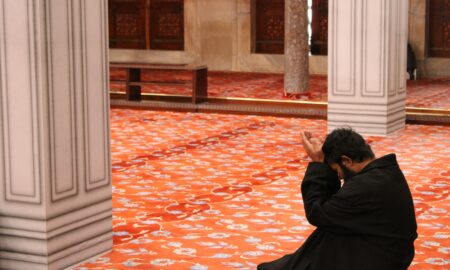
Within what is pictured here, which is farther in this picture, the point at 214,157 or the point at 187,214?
the point at 214,157

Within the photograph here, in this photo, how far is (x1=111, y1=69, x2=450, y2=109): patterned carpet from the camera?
40.9ft

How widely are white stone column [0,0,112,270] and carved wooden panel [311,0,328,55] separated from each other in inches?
446

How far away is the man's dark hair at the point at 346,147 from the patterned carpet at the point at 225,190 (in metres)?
1.33

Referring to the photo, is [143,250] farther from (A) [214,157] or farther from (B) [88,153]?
(A) [214,157]

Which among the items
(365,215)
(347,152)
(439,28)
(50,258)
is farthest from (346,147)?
(439,28)

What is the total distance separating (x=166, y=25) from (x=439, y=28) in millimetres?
5256

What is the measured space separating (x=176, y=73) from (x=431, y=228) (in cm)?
1103

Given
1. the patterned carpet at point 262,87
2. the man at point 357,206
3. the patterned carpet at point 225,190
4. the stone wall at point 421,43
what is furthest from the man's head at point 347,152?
the stone wall at point 421,43

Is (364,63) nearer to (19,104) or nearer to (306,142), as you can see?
(19,104)

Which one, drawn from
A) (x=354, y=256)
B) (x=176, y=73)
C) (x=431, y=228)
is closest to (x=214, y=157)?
(x=431, y=228)

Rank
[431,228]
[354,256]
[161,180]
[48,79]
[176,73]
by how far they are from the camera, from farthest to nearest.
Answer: [176,73] < [161,180] < [431,228] < [48,79] < [354,256]

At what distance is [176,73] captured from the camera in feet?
53.7

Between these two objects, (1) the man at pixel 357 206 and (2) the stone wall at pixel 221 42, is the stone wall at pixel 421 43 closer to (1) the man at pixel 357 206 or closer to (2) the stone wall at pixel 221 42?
(2) the stone wall at pixel 221 42

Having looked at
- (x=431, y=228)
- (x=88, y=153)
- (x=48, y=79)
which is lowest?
(x=431, y=228)
